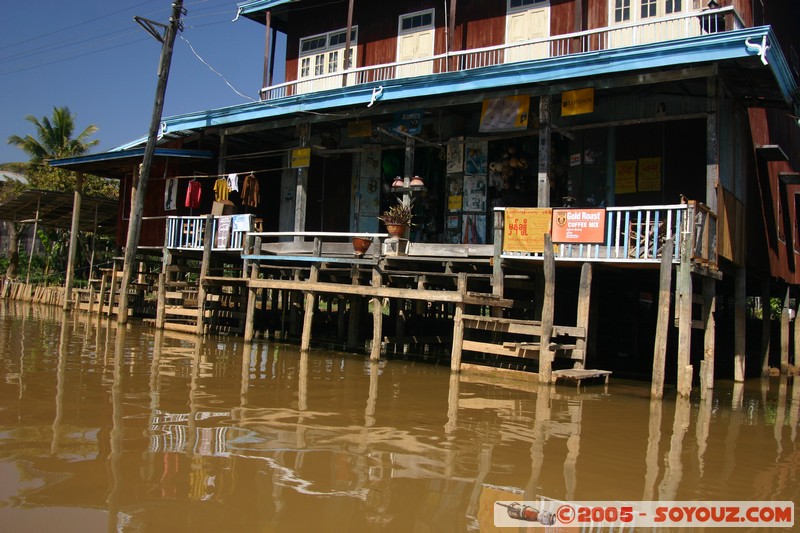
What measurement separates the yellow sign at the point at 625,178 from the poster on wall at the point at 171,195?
473 inches

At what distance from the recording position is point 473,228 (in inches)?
633

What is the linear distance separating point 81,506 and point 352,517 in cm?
187

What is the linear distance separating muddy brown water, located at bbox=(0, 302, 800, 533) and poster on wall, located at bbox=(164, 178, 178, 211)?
27.6ft

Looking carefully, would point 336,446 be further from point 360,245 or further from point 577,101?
point 577,101

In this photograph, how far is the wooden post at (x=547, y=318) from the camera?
11656 millimetres

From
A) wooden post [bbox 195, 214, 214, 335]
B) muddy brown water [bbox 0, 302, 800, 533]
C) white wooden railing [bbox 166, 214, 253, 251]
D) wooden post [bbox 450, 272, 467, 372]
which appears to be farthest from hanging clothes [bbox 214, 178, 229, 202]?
wooden post [bbox 450, 272, 467, 372]

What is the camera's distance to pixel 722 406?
11039mm

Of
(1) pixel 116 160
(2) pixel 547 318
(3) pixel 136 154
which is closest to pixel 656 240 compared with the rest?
(2) pixel 547 318

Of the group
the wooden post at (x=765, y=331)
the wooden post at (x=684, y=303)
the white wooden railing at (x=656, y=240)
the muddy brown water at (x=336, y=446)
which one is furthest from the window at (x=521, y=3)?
the muddy brown water at (x=336, y=446)

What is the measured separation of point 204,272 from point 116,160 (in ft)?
20.5

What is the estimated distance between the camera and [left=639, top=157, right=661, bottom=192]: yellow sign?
14.1m

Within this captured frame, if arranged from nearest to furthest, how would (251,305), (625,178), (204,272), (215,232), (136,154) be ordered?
(625,178)
(251,305)
(204,272)
(215,232)
(136,154)

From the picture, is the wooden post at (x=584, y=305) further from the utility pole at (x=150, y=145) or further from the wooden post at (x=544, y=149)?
the utility pole at (x=150, y=145)

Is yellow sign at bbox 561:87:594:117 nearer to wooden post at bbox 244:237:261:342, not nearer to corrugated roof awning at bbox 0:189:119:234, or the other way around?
wooden post at bbox 244:237:261:342
